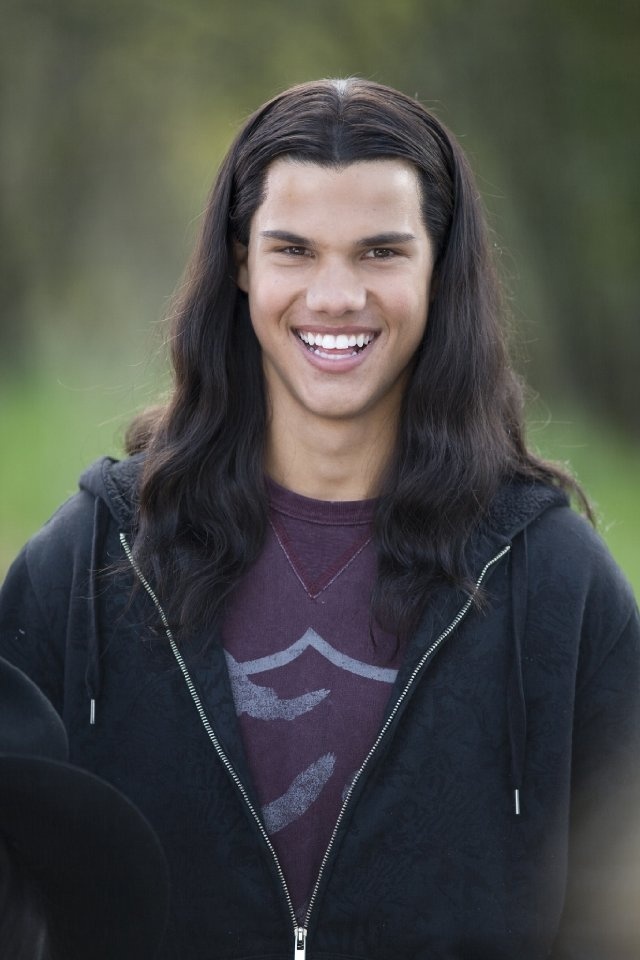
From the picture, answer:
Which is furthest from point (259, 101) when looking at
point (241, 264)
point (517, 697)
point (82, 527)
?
point (517, 697)

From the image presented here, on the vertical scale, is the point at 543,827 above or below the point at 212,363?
below

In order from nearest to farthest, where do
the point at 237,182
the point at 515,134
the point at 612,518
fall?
the point at 237,182 → the point at 612,518 → the point at 515,134

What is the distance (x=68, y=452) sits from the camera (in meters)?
6.80

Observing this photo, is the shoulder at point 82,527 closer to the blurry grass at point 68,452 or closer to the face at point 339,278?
the face at point 339,278

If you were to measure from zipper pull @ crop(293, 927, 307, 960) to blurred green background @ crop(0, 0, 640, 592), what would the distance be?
472cm

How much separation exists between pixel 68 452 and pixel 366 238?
500 centimetres

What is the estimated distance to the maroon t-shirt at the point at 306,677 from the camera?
2.02 metres

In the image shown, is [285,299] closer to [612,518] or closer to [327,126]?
[327,126]

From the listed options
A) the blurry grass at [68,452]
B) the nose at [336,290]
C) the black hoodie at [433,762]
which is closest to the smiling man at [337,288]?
the nose at [336,290]

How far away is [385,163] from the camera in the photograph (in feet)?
6.69

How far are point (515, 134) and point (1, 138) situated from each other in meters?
2.75

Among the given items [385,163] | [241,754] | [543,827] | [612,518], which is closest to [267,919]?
[241,754]

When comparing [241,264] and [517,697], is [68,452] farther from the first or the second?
[517,697]

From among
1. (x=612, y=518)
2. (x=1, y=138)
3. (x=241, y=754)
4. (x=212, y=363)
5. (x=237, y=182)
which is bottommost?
(x=612, y=518)
